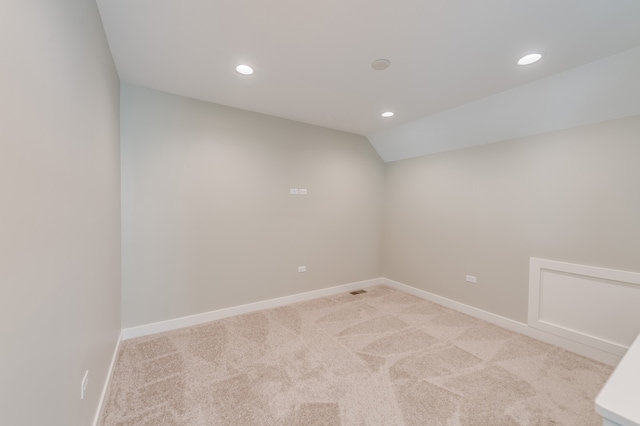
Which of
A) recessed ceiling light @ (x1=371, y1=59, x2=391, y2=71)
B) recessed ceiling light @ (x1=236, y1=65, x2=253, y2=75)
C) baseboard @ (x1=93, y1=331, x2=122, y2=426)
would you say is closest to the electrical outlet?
baseboard @ (x1=93, y1=331, x2=122, y2=426)

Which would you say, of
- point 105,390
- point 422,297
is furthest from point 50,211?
point 422,297

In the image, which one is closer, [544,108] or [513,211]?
[544,108]

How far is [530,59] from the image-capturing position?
210 cm

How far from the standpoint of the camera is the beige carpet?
5.75 ft

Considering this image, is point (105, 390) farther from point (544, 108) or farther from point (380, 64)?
point (544, 108)

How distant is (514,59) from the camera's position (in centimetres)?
210

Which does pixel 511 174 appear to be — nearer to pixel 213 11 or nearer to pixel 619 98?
pixel 619 98

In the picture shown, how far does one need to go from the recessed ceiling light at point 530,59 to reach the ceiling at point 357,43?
5 centimetres

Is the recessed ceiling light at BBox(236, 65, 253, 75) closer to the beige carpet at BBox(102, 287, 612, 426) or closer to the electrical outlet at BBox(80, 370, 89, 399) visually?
the electrical outlet at BBox(80, 370, 89, 399)

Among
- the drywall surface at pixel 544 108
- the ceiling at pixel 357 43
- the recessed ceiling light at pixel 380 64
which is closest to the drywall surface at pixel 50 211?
the ceiling at pixel 357 43

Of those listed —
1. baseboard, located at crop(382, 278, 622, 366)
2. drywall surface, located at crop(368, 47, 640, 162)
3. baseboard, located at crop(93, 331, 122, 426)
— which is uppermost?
drywall surface, located at crop(368, 47, 640, 162)

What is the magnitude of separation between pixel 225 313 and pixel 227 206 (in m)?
1.34

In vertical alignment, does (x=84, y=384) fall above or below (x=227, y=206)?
below

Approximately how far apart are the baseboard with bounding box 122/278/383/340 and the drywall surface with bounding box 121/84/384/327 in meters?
0.07
